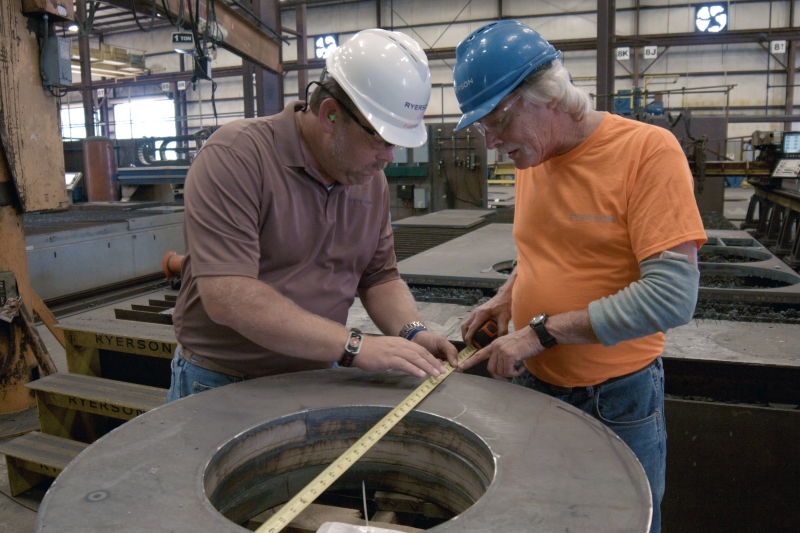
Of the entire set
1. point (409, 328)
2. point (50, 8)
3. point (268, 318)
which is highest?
point (50, 8)

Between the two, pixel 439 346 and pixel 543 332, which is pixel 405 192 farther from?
pixel 543 332

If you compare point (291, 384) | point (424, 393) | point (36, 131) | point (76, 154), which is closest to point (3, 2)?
point (36, 131)

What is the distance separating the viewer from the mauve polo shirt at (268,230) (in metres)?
1.40

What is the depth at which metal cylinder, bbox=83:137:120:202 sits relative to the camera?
30.9ft

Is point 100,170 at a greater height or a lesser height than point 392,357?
greater

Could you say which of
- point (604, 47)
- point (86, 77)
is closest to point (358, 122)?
point (604, 47)

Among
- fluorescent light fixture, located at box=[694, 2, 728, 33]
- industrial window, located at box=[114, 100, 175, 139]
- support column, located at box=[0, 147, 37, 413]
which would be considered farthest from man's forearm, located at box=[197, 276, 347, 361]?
industrial window, located at box=[114, 100, 175, 139]

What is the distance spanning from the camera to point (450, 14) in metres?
16.0

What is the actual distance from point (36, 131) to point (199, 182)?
251cm

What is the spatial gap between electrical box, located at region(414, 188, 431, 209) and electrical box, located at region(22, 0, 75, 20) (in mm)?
5813

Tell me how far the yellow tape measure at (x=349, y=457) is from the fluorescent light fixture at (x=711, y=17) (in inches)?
611

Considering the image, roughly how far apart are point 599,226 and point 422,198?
743 centimetres

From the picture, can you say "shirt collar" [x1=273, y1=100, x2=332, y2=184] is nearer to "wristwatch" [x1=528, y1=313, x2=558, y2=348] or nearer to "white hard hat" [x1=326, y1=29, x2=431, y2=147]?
"white hard hat" [x1=326, y1=29, x2=431, y2=147]

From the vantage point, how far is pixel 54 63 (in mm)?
3346
